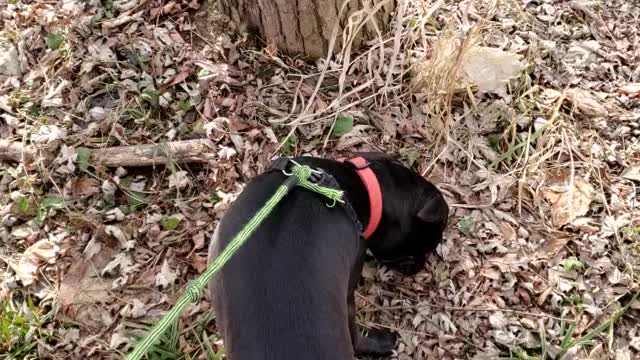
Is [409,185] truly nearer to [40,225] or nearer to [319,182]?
[319,182]

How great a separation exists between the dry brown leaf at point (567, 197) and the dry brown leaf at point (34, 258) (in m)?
2.60

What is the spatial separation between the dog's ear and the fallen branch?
116cm

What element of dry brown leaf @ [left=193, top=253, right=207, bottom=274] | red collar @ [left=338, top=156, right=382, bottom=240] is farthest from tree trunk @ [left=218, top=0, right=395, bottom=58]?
dry brown leaf @ [left=193, top=253, right=207, bottom=274]

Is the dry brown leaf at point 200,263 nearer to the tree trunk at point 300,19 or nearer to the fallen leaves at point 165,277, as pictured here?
the fallen leaves at point 165,277

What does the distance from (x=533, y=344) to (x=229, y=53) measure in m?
2.26

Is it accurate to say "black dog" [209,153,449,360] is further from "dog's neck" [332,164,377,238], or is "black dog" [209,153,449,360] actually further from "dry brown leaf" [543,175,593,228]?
"dry brown leaf" [543,175,593,228]

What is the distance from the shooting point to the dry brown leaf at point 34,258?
2.72 meters

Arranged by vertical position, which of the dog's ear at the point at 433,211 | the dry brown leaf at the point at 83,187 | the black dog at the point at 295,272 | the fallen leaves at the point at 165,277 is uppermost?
the black dog at the point at 295,272

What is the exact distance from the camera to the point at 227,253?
1587 mm

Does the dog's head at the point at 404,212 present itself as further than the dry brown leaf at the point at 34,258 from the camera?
No

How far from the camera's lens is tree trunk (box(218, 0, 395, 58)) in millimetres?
3002

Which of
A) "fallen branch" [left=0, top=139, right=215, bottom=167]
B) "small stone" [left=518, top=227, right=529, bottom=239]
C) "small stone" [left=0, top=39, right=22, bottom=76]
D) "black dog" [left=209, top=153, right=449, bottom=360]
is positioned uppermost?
"small stone" [left=0, top=39, right=22, bottom=76]

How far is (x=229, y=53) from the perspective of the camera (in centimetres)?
328

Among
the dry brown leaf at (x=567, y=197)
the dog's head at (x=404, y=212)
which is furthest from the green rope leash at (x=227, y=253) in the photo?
the dry brown leaf at (x=567, y=197)
